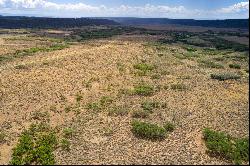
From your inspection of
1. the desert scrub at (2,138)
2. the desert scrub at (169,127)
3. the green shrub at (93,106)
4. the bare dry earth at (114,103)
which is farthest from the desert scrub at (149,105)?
the desert scrub at (2,138)

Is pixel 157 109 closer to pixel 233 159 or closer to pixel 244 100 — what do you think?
pixel 244 100

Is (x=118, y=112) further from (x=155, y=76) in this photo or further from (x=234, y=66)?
(x=234, y=66)

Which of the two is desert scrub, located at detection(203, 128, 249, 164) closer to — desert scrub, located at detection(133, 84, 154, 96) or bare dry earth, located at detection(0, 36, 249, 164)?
bare dry earth, located at detection(0, 36, 249, 164)

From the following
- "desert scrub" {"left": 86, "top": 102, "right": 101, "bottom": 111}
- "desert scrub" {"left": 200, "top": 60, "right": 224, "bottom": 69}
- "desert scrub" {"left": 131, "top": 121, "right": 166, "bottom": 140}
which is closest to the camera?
"desert scrub" {"left": 131, "top": 121, "right": 166, "bottom": 140}

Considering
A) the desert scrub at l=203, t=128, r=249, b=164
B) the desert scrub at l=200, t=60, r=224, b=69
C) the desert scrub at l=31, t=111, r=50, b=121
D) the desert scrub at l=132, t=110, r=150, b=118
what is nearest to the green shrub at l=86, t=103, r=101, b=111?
the desert scrub at l=132, t=110, r=150, b=118

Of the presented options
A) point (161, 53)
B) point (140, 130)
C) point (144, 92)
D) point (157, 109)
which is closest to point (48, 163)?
point (140, 130)

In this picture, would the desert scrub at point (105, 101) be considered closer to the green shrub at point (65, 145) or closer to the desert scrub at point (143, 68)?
the green shrub at point (65, 145)

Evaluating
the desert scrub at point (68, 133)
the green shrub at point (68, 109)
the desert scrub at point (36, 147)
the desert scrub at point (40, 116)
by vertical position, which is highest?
the green shrub at point (68, 109)
